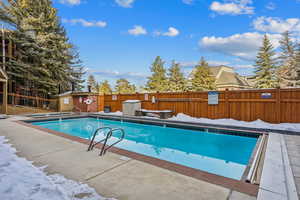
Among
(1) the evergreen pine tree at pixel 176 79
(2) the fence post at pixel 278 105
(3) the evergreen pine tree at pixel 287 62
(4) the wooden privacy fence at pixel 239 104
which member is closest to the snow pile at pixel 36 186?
(4) the wooden privacy fence at pixel 239 104

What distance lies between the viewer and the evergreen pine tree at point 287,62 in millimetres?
Answer: 17984

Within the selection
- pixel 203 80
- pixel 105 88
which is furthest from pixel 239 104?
pixel 105 88

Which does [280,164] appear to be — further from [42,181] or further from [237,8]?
[237,8]

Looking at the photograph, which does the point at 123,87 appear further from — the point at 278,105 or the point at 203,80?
the point at 278,105

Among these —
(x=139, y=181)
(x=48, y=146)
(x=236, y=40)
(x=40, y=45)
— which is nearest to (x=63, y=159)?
(x=48, y=146)

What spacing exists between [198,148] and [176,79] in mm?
17806

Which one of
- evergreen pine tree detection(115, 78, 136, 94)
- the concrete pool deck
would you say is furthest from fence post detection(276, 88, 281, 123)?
evergreen pine tree detection(115, 78, 136, 94)

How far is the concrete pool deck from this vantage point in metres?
1.93

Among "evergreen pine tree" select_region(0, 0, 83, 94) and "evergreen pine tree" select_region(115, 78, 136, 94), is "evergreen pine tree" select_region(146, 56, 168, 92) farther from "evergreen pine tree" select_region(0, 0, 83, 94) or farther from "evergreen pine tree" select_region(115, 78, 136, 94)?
"evergreen pine tree" select_region(0, 0, 83, 94)

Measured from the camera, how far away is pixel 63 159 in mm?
3023

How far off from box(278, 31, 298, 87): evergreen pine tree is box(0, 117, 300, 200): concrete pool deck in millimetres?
21130

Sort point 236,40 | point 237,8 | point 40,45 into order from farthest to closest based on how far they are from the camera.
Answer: point 236,40, point 40,45, point 237,8

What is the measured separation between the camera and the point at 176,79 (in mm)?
22406

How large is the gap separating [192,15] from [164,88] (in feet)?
38.3
